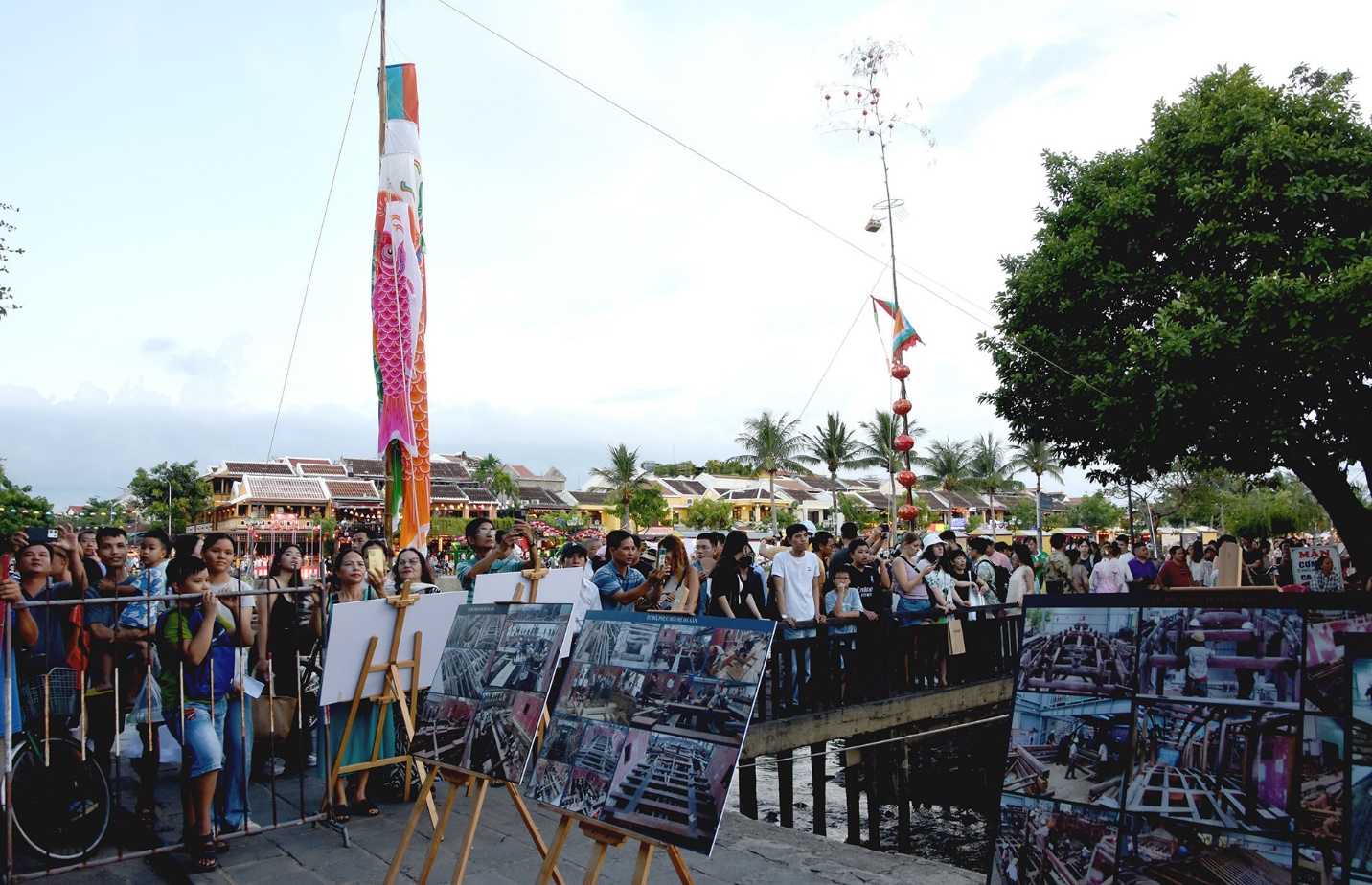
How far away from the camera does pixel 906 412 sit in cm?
1527

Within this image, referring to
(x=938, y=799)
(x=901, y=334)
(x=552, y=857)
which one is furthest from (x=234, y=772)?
(x=901, y=334)

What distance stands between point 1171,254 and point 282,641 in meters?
14.4

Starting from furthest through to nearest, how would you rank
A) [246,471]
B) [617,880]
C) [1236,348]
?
[246,471] → [1236,348] → [617,880]

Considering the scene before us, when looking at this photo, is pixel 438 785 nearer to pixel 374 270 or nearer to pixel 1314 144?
pixel 374 270

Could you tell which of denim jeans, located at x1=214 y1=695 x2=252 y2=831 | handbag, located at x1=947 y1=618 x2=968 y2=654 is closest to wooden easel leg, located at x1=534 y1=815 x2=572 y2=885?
denim jeans, located at x1=214 y1=695 x2=252 y2=831

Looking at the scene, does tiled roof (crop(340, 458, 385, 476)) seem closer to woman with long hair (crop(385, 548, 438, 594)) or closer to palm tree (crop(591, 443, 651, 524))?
palm tree (crop(591, 443, 651, 524))

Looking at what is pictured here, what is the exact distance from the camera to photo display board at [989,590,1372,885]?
2207 millimetres

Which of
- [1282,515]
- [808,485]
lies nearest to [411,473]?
[1282,515]

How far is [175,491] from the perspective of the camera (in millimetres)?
62562

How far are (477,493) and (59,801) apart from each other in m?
60.0

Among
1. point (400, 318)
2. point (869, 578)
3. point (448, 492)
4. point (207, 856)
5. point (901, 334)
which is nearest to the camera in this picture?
point (207, 856)

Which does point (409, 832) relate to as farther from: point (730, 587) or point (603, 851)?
point (730, 587)

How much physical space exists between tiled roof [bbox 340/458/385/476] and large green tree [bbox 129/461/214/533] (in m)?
9.45

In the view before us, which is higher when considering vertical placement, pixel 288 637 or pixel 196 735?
pixel 288 637
